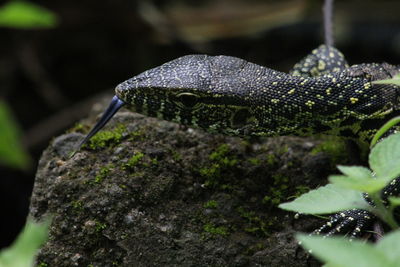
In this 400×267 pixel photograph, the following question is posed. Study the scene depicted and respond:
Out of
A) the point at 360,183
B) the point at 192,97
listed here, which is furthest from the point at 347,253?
the point at 192,97

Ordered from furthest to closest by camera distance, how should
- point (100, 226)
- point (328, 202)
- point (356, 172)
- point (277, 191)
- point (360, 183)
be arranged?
point (277, 191) → point (100, 226) → point (328, 202) → point (356, 172) → point (360, 183)

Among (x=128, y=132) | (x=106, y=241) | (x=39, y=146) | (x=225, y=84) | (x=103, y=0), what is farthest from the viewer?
(x=103, y=0)

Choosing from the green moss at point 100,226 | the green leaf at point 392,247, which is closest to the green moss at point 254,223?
the green moss at point 100,226

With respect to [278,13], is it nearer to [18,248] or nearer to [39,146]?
[39,146]

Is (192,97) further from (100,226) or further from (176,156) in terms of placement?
(100,226)

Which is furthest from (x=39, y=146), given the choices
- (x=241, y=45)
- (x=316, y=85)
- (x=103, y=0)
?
(x=316, y=85)

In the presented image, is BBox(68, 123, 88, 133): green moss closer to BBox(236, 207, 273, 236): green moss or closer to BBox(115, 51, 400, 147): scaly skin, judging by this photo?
BBox(115, 51, 400, 147): scaly skin
